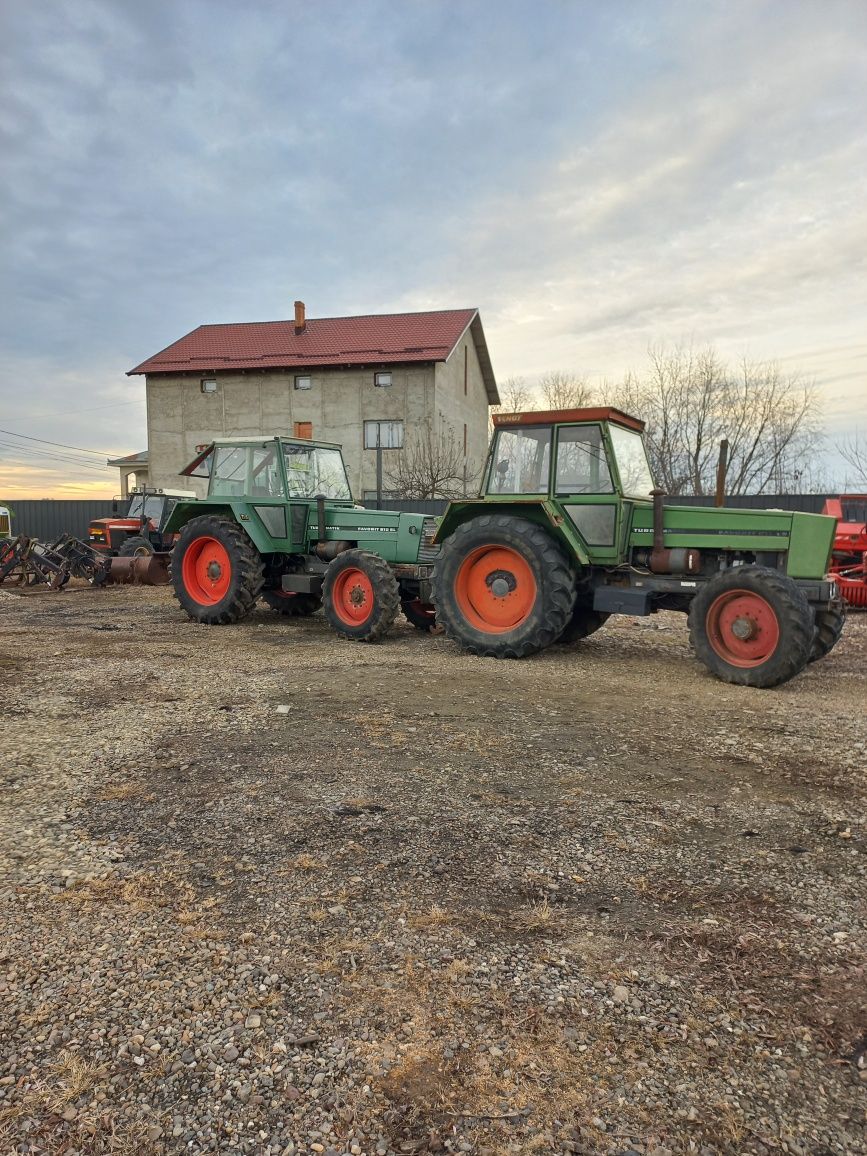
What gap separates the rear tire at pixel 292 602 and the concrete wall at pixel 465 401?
17908 mm

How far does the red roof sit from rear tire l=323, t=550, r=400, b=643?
750 inches

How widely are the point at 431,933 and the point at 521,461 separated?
5955mm

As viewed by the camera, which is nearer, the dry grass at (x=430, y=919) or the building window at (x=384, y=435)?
the dry grass at (x=430, y=919)

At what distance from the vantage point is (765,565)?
729 cm

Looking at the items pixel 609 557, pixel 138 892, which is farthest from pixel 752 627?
pixel 138 892

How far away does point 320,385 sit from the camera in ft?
92.6

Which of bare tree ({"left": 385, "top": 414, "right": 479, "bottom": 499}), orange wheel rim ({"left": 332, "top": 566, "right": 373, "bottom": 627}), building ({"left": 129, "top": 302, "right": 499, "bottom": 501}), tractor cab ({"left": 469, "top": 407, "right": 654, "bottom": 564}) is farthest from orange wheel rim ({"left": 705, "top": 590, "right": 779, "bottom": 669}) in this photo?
building ({"left": 129, "top": 302, "right": 499, "bottom": 501})

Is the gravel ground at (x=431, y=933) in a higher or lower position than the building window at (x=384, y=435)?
lower

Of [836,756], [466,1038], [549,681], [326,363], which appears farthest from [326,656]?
[326,363]

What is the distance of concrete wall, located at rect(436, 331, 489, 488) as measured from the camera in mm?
28484

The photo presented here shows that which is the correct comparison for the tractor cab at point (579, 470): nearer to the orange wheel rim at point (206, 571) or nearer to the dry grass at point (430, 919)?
the orange wheel rim at point (206, 571)

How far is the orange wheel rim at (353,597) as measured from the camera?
29.0ft

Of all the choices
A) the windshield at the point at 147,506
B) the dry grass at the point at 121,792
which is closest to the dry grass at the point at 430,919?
the dry grass at the point at 121,792

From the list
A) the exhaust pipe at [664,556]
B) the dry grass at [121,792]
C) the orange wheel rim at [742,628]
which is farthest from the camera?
the exhaust pipe at [664,556]
